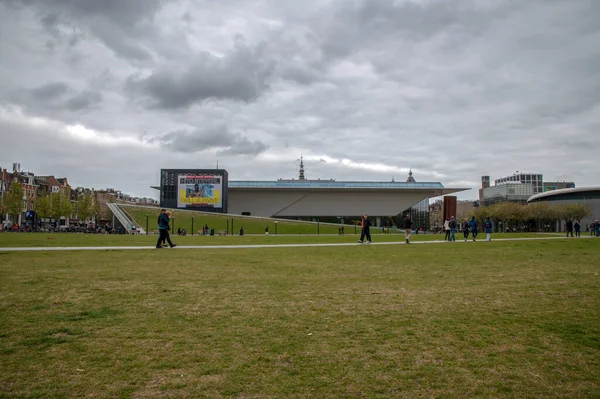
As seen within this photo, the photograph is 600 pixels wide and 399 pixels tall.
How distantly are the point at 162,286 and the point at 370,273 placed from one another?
4.73m

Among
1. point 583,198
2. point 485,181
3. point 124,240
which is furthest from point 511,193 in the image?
point 124,240

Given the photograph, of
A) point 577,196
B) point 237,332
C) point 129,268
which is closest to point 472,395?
point 237,332

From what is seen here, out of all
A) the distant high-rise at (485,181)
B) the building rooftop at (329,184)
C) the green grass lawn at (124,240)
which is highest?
the distant high-rise at (485,181)

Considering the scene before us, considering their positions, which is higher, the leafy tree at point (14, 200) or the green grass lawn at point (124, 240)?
the leafy tree at point (14, 200)

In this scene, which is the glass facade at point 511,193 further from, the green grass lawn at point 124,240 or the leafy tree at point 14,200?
the leafy tree at point 14,200

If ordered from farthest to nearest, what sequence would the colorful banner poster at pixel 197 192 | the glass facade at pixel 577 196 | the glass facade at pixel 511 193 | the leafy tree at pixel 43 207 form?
the glass facade at pixel 511 193, the glass facade at pixel 577 196, the colorful banner poster at pixel 197 192, the leafy tree at pixel 43 207

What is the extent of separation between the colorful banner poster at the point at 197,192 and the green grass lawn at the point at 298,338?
74.5m

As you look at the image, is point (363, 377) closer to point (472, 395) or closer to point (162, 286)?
point (472, 395)

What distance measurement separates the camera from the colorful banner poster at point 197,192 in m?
82.1

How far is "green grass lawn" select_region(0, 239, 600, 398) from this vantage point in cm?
356

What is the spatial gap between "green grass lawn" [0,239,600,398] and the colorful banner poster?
74.5m

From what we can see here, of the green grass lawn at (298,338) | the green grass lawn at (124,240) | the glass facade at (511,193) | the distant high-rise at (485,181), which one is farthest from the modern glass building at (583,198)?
the green grass lawn at (298,338)

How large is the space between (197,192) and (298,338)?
8019 centimetres

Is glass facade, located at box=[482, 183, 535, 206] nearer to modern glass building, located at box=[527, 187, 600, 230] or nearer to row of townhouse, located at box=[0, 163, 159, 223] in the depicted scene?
modern glass building, located at box=[527, 187, 600, 230]
